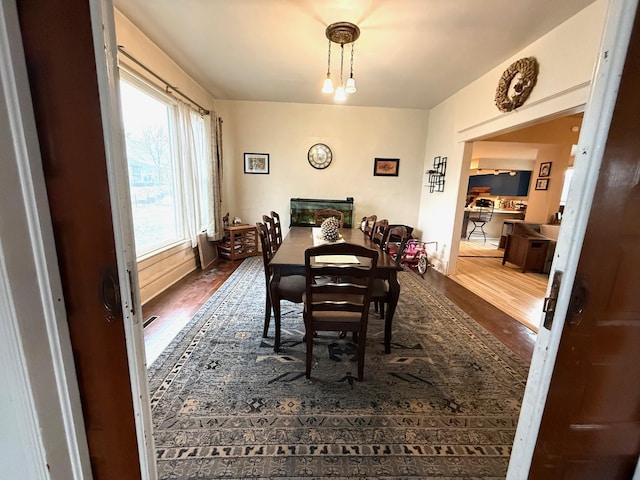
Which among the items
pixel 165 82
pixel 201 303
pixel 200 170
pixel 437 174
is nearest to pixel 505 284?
pixel 437 174

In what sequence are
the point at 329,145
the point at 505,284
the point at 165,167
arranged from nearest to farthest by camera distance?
the point at 165,167
the point at 505,284
the point at 329,145

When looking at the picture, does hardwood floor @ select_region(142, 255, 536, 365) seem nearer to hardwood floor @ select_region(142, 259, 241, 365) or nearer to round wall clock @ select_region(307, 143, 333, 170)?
hardwood floor @ select_region(142, 259, 241, 365)

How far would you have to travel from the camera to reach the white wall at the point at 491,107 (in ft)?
6.61

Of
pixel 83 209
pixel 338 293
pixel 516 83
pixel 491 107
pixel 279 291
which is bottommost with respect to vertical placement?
pixel 279 291

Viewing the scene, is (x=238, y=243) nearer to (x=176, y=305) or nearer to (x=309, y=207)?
(x=309, y=207)

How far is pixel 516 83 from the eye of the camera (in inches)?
103

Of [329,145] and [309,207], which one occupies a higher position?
[329,145]

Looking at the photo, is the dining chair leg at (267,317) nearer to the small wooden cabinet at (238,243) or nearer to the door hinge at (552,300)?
the door hinge at (552,300)

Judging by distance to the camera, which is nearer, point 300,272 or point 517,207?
point 300,272

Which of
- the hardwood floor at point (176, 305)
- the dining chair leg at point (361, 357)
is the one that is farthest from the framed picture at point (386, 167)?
the dining chair leg at point (361, 357)

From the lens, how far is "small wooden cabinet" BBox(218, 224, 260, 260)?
424 centimetres

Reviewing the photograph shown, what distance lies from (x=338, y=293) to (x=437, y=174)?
3.63 meters

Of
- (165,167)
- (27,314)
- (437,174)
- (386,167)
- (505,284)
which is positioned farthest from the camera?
(386,167)

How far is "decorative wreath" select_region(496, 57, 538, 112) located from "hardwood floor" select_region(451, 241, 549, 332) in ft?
6.89
